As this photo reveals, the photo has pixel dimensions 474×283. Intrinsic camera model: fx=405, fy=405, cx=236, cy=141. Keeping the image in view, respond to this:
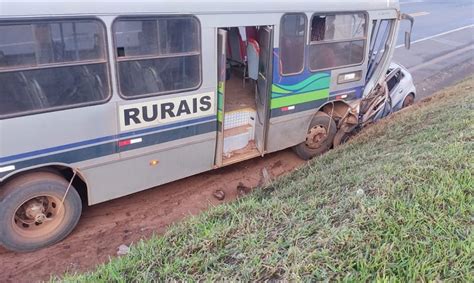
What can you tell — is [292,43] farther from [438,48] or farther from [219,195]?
[438,48]

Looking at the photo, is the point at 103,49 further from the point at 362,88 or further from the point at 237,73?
the point at 362,88

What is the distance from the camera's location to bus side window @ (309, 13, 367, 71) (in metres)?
6.41

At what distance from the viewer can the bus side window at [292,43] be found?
5961mm

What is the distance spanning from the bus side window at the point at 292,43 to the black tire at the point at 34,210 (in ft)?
11.4

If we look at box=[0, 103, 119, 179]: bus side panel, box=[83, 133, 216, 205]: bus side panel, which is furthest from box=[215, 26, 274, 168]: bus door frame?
box=[0, 103, 119, 179]: bus side panel

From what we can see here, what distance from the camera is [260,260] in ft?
9.62

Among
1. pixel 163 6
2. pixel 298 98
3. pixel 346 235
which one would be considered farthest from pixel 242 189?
pixel 346 235

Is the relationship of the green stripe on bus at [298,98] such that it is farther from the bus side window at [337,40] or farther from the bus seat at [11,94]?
the bus seat at [11,94]

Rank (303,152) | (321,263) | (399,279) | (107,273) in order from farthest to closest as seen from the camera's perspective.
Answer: (303,152) < (107,273) < (321,263) < (399,279)

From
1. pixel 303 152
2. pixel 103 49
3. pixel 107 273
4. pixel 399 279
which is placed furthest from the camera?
pixel 303 152

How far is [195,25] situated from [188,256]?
3.05 metres

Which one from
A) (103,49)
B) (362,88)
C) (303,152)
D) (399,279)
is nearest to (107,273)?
(399,279)

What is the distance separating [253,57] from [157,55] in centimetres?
179

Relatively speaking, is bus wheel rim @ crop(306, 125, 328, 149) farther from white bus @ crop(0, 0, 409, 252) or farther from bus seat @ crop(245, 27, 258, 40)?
bus seat @ crop(245, 27, 258, 40)
